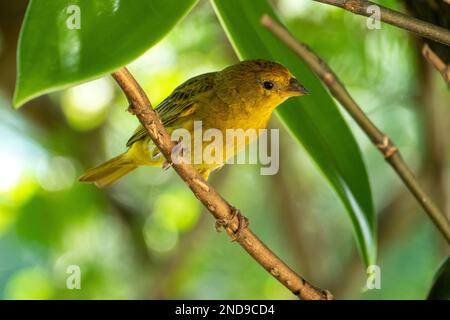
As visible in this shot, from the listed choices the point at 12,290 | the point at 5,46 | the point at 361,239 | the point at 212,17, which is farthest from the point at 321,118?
the point at 12,290

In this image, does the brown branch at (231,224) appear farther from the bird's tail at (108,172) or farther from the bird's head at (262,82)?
the bird's tail at (108,172)

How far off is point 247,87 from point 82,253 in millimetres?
868

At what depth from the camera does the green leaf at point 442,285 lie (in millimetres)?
787

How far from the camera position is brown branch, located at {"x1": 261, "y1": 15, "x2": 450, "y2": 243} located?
0.74 metres

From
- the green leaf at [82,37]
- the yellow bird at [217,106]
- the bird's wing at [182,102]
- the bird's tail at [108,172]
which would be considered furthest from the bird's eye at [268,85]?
the green leaf at [82,37]

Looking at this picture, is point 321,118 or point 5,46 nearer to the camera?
point 321,118

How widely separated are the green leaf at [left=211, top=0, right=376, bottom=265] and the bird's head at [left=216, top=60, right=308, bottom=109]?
35 mm

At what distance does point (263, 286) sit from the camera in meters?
1.90

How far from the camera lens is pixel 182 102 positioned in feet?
3.94

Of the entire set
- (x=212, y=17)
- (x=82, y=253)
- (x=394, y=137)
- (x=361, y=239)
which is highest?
(x=212, y=17)

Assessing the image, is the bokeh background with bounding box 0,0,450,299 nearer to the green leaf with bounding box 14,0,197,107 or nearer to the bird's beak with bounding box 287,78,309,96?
the bird's beak with bounding box 287,78,309,96

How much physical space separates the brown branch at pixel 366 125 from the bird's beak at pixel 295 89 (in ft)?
0.50

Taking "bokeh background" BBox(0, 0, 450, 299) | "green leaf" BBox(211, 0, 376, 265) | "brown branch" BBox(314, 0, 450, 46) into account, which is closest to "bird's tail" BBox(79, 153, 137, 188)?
"bokeh background" BBox(0, 0, 450, 299)

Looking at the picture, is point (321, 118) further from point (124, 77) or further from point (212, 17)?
Result: point (212, 17)
